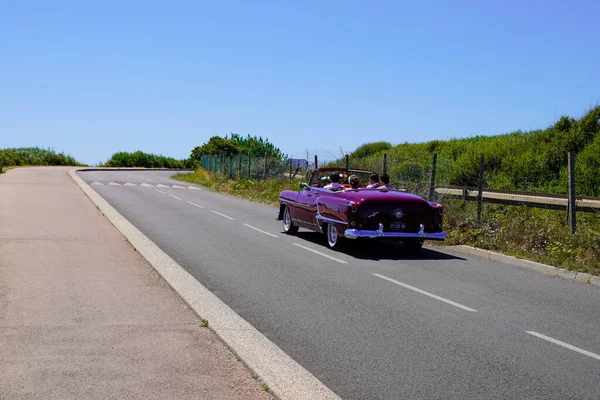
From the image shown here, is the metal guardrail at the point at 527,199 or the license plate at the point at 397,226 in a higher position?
the metal guardrail at the point at 527,199

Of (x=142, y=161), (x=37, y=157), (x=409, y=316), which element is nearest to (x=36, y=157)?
(x=37, y=157)

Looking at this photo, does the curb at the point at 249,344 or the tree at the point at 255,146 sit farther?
the tree at the point at 255,146

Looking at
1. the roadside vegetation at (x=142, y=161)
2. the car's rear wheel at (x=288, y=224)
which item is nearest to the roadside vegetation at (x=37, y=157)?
the roadside vegetation at (x=142, y=161)

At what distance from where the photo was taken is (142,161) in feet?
285

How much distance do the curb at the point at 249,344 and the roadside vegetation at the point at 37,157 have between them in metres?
61.0

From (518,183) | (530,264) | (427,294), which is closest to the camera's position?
(427,294)

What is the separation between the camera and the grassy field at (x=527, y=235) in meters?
12.3

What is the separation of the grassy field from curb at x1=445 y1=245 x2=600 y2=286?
20 cm

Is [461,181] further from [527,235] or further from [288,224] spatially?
[527,235]

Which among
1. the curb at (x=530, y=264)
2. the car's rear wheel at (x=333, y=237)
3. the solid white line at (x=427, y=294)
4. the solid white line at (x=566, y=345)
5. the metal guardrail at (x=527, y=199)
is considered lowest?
the curb at (x=530, y=264)

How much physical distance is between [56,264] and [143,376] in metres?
5.43

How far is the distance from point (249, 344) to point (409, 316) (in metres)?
2.20

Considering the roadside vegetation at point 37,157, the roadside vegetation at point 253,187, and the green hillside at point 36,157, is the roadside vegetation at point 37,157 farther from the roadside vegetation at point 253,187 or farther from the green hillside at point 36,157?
the roadside vegetation at point 253,187

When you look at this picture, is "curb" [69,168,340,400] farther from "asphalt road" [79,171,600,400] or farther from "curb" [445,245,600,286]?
"curb" [445,245,600,286]
